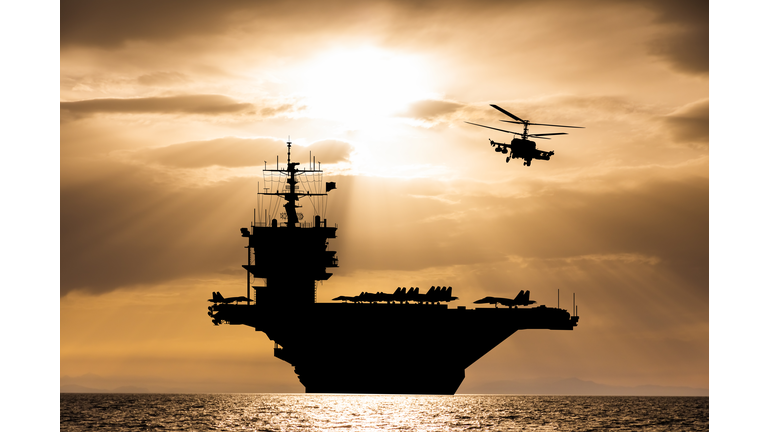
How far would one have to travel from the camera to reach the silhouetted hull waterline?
208 feet

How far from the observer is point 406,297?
6538cm

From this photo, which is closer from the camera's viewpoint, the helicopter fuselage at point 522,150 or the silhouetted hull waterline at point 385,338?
the helicopter fuselage at point 522,150

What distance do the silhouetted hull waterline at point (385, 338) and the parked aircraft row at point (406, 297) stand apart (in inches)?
60.2

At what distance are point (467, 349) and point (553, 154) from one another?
19.7 metres

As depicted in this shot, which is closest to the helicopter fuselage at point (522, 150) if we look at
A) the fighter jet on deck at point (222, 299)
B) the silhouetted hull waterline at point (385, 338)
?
the silhouetted hull waterline at point (385, 338)

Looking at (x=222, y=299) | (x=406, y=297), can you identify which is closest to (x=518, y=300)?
(x=406, y=297)

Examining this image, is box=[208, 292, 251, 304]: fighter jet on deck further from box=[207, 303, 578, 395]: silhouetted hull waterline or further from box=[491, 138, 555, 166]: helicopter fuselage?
box=[491, 138, 555, 166]: helicopter fuselage

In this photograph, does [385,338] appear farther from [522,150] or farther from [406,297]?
[522,150]

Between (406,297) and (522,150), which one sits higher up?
(522,150)

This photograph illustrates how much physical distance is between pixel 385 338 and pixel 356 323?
118 inches

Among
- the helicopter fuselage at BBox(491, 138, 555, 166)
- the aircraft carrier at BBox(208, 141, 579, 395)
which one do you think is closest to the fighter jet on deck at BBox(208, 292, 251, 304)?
the aircraft carrier at BBox(208, 141, 579, 395)

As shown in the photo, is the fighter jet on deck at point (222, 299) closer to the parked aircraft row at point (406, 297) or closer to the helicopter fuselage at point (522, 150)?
the parked aircraft row at point (406, 297)

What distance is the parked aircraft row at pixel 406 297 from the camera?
65.1m
